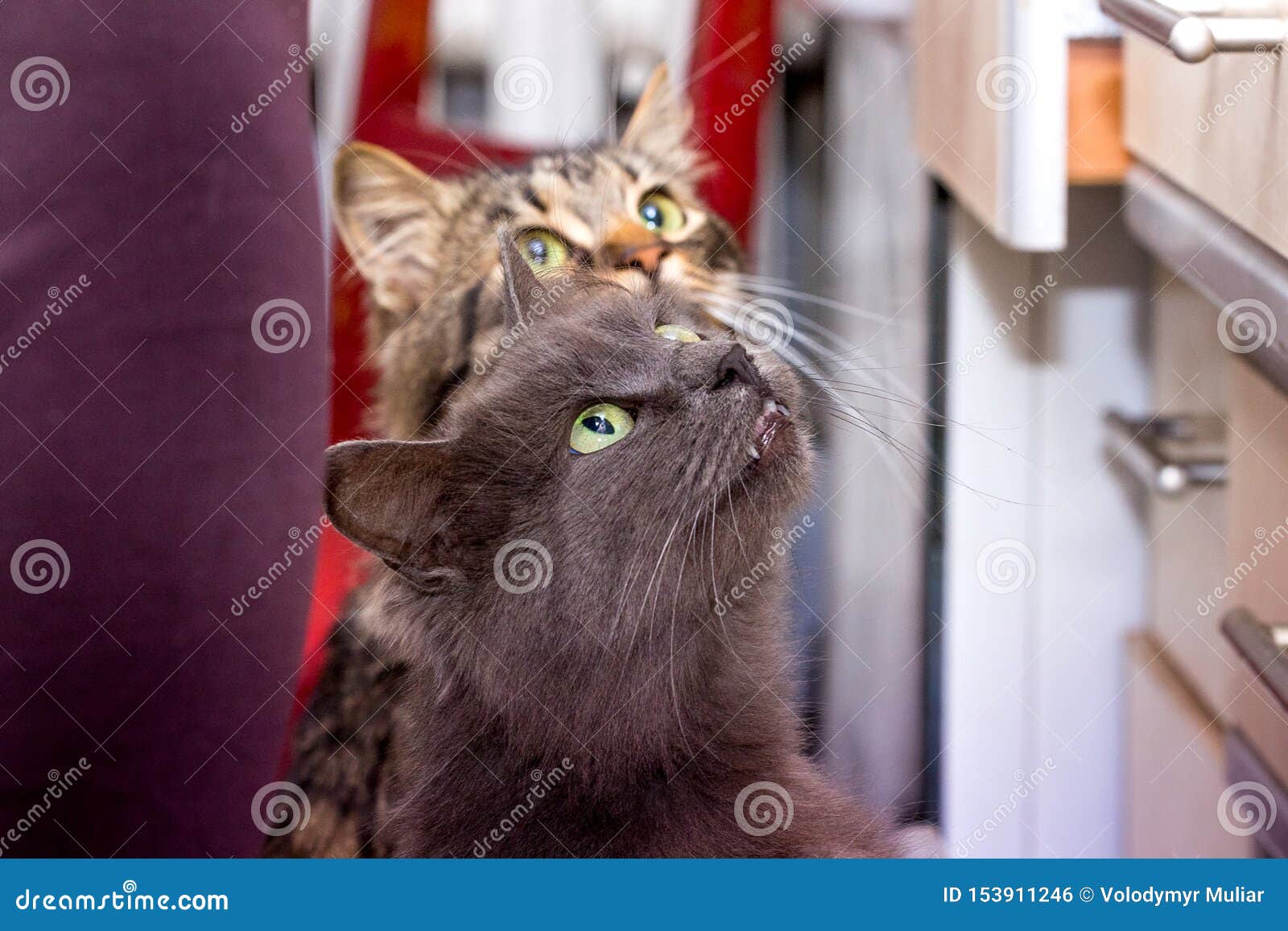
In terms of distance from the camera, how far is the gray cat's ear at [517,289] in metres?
0.95

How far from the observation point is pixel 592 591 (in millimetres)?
834

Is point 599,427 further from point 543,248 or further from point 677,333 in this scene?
point 543,248

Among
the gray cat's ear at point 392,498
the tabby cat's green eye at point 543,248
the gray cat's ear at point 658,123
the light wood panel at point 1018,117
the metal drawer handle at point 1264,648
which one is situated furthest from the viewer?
the gray cat's ear at point 658,123

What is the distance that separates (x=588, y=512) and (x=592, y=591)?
5 cm

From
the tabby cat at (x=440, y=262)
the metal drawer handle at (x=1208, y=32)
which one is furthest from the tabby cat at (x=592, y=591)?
the metal drawer handle at (x=1208, y=32)

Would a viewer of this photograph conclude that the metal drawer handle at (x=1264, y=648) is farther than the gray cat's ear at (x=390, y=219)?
No

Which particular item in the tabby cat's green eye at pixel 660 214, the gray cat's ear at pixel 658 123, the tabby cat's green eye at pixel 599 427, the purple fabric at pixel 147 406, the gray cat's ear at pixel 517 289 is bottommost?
the purple fabric at pixel 147 406

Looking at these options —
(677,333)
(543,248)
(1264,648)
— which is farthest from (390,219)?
(1264,648)

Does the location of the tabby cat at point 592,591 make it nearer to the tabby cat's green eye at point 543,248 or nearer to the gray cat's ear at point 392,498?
the gray cat's ear at point 392,498

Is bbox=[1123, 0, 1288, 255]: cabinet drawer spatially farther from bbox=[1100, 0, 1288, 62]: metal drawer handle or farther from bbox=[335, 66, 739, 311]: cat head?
bbox=[335, 66, 739, 311]: cat head

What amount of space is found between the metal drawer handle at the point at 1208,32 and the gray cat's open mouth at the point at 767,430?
0.34 meters

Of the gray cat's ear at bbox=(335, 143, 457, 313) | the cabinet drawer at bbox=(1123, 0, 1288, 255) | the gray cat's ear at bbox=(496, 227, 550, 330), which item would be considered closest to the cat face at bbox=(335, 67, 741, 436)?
the gray cat's ear at bbox=(335, 143, 457, 313)

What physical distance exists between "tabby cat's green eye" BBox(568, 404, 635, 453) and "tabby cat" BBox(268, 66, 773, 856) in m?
0.28

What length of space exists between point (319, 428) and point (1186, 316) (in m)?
0.86
